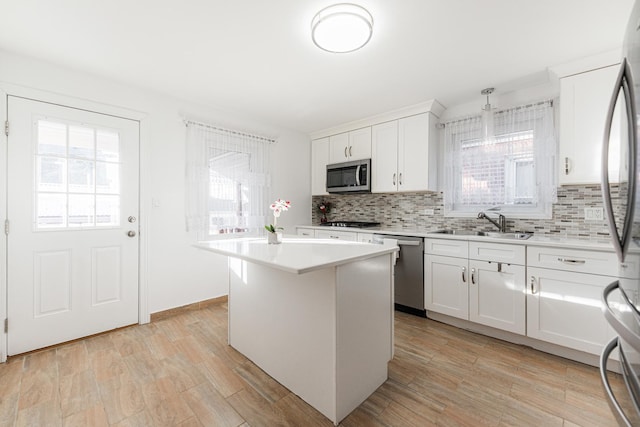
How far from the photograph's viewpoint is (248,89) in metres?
2.71

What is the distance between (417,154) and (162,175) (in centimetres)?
275

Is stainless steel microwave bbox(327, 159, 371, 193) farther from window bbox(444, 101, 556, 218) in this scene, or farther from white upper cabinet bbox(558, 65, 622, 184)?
white upper cabinet bbox(558, 65, 622, 184)

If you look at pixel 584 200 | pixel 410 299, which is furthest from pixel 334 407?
pixel 584 200

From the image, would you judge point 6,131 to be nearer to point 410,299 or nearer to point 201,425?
point 201,425

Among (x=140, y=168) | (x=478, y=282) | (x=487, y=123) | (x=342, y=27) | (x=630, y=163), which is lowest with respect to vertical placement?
(x=478, y=282)

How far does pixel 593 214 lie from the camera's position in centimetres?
231

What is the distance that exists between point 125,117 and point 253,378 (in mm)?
2556

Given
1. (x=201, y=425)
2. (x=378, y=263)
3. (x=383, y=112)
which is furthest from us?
(x=383, y=112)

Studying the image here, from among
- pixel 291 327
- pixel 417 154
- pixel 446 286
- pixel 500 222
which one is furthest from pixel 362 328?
pixel 417 154

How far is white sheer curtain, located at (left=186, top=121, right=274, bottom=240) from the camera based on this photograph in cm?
304

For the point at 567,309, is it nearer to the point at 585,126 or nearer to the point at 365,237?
the point at 585,126

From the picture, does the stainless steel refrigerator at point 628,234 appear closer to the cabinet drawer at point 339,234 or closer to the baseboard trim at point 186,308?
the cabinet drawer at point 339,234

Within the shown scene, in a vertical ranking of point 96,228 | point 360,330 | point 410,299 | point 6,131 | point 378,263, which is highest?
point 6,131

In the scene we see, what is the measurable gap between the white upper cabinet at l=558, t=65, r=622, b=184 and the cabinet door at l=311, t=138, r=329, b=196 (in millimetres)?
2627
